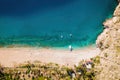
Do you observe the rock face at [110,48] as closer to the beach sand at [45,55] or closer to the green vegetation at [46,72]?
the green vegetation at [46,72]

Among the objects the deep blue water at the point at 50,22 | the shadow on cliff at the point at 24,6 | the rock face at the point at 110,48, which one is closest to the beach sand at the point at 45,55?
the deep blue water at the point at 50,22

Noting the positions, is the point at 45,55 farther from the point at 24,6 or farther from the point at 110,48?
the point at 110,48

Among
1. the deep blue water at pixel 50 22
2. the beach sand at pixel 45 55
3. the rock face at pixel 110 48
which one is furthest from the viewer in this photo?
the deep blue water at pixel 50 22

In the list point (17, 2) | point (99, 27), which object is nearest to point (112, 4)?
point (99, 27)

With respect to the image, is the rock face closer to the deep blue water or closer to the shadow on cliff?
the deep blue water

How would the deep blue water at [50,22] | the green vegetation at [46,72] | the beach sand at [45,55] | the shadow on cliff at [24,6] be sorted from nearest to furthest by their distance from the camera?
the green vegetation at [46,72] → the beach sand at [45,55] → the deep blue water at [50,22] → the shadow on cliff at [24,6]

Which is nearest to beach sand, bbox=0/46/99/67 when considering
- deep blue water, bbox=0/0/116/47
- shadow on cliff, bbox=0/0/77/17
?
deep blue water, bbox=0/0/116/47

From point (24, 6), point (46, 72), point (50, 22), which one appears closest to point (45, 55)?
point (46, 72)

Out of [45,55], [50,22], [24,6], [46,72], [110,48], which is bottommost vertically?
[46,72]
